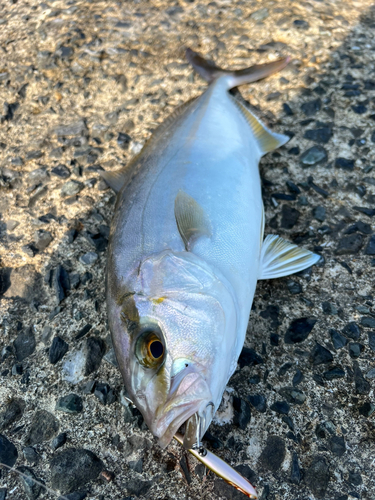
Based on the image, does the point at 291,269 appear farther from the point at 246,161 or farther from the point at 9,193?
the point at 9,193

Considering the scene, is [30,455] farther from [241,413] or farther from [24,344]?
[241,413]

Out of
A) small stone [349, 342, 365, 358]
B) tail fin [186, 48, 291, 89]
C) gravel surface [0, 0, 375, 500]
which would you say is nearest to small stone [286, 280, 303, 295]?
gravel surface [0, 0, 375, 500]

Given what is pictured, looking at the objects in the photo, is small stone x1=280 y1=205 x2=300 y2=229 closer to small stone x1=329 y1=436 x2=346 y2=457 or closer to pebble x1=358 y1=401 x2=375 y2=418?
pebble x1=358 y1=401 x2=375 y2=418

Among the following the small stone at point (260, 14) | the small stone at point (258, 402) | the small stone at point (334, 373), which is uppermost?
the small stone at point (260, 14)

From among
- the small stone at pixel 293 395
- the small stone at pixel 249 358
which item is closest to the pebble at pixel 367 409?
the small stone at pixel 293 395

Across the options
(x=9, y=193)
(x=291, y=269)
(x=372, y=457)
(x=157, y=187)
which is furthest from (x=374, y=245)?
(x=9, y=193)

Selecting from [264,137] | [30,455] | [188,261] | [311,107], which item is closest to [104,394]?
[30,455]

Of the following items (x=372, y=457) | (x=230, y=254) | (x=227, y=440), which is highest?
(x=230, y=254)

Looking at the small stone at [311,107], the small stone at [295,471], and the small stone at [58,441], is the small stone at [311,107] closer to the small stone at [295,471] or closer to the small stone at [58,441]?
the small stone at [295,471]
